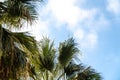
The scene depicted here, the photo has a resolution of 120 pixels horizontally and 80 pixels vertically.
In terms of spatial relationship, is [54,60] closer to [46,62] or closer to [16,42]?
[46,62]

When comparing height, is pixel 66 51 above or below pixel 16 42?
above

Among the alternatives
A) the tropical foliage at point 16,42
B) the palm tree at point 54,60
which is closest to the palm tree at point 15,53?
the tropical foliage at point 16,42

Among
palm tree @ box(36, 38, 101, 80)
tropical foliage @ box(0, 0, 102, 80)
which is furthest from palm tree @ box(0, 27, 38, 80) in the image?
palm tree @ box(36, 38, 101, 80)

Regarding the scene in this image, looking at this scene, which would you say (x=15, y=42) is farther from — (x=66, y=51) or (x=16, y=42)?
(x=66, y=51)

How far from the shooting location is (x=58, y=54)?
1344 centimetres

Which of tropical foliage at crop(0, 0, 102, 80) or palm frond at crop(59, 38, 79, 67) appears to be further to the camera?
palm frond at crop(59, 38, 79, 67)

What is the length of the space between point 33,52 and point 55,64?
11.5ft

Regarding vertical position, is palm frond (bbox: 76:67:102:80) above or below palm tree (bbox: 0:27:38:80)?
above

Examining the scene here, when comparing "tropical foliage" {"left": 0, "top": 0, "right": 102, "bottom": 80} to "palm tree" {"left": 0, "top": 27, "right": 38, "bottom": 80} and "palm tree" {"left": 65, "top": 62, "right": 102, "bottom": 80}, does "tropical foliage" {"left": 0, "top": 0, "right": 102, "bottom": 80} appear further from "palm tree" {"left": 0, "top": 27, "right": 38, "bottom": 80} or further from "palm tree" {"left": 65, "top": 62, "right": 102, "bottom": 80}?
"palm tree" {"left": 65, "top": 62, "right": 102, "bottom": 80}

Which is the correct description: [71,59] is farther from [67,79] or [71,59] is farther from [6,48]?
[6,48]

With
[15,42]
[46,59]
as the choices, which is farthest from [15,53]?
[46,59]

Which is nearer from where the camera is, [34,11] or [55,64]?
[34,11]

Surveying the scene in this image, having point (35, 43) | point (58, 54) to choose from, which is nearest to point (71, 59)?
point (58, 54)

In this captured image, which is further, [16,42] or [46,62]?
[46,62]
